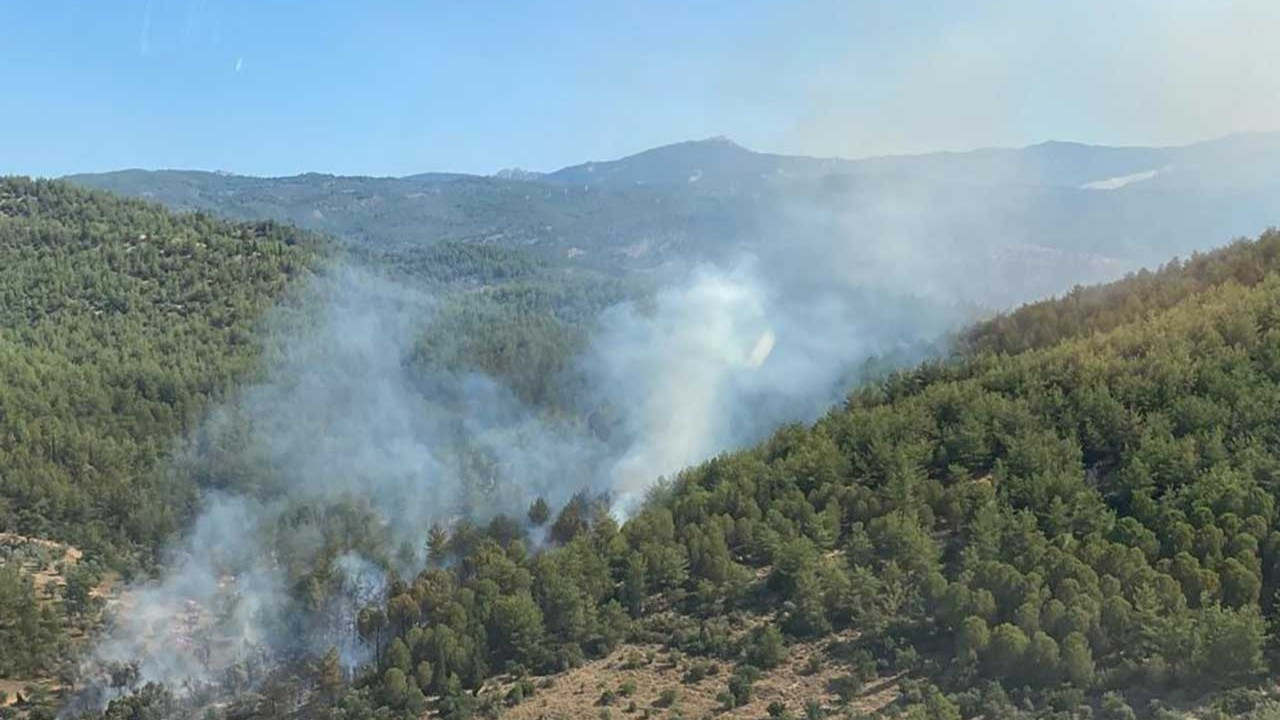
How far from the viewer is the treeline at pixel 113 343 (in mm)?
63969

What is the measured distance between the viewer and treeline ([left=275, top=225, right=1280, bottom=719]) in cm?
3058

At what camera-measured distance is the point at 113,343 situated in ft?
314

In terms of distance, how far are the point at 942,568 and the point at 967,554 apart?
1.39m

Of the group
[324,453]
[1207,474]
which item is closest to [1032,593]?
[1207,474]

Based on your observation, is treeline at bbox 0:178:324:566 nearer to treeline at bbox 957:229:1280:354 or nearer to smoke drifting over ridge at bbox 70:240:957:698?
smoke drifting over ridge at bbox 70:240:957:698

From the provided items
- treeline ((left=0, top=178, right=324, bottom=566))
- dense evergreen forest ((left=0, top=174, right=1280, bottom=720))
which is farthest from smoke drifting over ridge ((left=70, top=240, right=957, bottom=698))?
treeline ((left=0, top=178, right=324, bottom=566))

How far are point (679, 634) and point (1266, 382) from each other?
27136mm

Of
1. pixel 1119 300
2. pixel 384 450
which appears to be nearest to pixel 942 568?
pixel 1119 300

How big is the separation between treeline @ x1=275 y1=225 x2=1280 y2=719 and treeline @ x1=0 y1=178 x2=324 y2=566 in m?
26.4

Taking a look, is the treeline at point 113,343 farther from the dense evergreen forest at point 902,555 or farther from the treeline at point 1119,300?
the treeline at point 1119,300

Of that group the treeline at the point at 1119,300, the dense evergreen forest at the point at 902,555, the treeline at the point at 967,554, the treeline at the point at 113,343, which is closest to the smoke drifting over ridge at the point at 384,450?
the dense evergreen forest at the point at 902,555

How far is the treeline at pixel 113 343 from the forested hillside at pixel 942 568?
91.4 ft

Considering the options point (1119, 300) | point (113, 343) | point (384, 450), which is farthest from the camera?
point (113, 343)

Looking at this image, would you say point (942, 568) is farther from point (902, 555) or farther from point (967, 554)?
point (902, 555)
